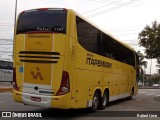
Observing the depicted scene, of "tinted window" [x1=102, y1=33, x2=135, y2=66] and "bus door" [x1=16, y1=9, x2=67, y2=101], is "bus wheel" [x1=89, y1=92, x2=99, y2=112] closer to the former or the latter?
"tinted window" [x1=102, y1=33, x2=135, y2=66]

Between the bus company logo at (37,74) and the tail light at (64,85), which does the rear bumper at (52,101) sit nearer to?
the tail light at (64,85)

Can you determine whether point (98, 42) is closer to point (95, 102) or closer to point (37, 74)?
point (95, 102)

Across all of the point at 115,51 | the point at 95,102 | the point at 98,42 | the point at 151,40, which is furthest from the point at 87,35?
the point at 151,40

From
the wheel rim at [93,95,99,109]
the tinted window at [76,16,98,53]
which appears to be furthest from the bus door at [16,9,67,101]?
the wheel rim at [93,95,99,109]

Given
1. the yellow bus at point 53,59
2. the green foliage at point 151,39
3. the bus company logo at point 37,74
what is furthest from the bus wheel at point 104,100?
the green foliage at point 151,39

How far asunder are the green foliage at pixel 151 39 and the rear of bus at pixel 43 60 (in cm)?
1766

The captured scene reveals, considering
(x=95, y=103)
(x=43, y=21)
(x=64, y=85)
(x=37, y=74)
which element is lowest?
(x=95, y=103)

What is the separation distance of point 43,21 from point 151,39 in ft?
59.1

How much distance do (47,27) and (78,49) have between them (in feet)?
4.56

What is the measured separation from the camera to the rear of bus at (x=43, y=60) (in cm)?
1266

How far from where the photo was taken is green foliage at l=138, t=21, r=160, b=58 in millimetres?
29359

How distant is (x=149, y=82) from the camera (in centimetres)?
12838

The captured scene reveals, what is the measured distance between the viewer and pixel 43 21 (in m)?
13.1

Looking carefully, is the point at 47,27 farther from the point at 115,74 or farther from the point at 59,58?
the point at 115,74
